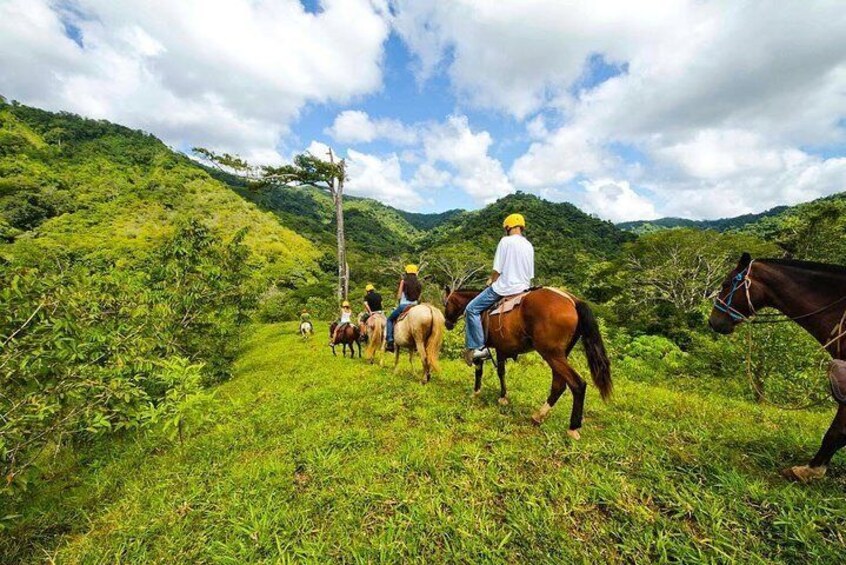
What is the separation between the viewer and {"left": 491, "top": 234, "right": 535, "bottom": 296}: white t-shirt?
567 cm

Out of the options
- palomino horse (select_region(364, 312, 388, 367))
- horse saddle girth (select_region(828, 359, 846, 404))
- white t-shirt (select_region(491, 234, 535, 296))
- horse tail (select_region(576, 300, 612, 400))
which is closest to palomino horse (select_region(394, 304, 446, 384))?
white t-shirt (select_region(491, 234, 535, 296))

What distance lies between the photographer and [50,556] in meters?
3.35

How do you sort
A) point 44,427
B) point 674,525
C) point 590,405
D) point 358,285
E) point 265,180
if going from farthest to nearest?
point 358,285
point 265,180
point 590,405
point 44,427
point 674,525

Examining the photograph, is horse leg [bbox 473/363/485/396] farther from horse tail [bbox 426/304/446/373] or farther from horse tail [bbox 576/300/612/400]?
horse tail [bbox 576/300/612/400]

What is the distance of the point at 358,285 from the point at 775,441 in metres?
58.1

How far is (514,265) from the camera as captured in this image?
5.71 m

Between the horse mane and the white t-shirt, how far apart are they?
2.85m

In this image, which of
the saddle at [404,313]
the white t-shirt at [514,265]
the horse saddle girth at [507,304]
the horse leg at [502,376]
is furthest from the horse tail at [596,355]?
the saddle at [404,313]

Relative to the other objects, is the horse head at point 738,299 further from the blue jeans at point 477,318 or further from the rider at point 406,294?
the rider at point 406,294

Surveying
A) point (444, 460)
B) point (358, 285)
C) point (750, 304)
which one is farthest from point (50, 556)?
point (358, 285)

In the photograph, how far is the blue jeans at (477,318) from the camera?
6160 mm

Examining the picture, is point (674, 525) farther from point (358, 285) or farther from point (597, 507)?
point (358, 285)

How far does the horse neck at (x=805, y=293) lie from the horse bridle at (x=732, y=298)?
0.08m

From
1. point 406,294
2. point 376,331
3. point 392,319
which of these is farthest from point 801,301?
point 376,331
